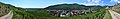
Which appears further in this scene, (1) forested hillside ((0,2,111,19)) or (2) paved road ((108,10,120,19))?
(1) forested hillside ((0,2,111,19))

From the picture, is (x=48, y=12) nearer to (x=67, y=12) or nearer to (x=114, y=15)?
(x=67, y=12)

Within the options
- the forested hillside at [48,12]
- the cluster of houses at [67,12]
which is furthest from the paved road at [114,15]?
the cluster of houses at [67,12]

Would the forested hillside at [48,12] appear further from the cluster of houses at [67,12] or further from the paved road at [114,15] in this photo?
the paved road at [114,15]

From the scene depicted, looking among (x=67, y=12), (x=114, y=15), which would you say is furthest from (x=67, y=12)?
(x=114, y=15)

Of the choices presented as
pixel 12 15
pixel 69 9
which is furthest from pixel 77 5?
pixel 12 15

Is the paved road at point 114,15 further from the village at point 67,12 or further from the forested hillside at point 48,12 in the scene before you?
the village at point 67,12

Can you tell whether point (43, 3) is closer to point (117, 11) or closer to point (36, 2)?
point (36, 2)

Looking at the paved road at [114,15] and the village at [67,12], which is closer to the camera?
the paved road at [114,15]

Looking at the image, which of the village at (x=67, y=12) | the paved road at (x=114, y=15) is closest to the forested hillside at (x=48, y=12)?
the village at (x=67, y=12)

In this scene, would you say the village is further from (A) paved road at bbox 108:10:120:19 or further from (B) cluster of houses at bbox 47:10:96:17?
(A) paved road at bbox 108:10:120:19

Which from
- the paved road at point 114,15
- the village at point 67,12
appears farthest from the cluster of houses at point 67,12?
the paved road at point 114,15

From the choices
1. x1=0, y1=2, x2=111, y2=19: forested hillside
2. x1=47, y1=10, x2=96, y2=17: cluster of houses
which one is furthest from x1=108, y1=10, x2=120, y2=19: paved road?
x1=47, y1=10, x2=96, y2=17: cluster of houses
